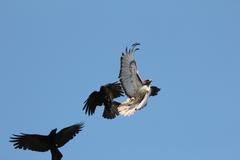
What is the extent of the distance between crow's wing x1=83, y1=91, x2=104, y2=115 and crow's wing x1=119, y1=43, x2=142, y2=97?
1.35 m

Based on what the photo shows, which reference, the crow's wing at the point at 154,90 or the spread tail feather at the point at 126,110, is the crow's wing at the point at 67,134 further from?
the crow's wing at the point at 154,90

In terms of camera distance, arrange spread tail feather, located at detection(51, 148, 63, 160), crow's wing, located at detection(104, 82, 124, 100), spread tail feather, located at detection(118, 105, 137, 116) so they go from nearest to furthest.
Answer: spread tail feather, located at detection(51, 148, 63, 160) → spread tail feather, located at detection(118, 105, 137, 116) → crow's wing, located at detection(104, 82, 124, 100)

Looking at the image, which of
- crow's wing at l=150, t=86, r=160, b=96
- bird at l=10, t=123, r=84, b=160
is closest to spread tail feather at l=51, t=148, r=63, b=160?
bird at l=10, t=123, r=84, b=160

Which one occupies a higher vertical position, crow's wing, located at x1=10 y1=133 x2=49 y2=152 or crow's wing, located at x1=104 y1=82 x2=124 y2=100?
crow's wing, located at x1=104 y1=82 x2=124 y2=100

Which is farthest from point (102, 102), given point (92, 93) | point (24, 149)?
point (24, 149)

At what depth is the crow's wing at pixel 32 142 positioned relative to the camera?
170 feet

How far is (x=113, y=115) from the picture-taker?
173 feet

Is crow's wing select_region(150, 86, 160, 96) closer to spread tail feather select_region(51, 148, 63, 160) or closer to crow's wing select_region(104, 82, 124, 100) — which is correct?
crow's wing select_region(104, 82, 124, 100)

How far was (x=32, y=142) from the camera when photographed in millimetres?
52062

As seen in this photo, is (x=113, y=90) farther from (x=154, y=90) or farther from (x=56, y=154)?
(x=56, y=154)

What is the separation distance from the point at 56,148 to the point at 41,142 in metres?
0.63

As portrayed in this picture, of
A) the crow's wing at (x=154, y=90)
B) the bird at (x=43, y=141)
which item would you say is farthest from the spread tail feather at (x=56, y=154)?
the crow's wing at (x=154, y=90)

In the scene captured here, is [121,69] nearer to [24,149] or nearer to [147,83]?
[147,83]

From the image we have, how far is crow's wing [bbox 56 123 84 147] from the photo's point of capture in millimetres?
52156
